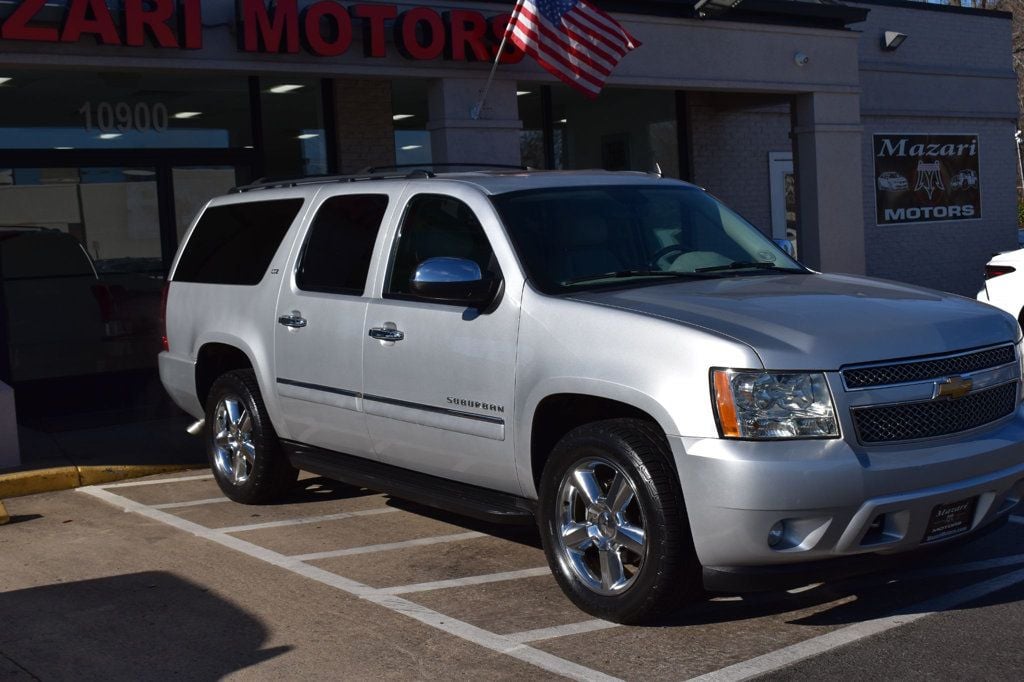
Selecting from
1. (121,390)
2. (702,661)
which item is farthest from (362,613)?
(121,390)

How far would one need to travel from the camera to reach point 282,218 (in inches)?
301

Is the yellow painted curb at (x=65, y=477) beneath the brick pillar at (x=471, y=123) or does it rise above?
beneath

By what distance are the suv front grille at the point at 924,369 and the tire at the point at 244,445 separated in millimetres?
3867

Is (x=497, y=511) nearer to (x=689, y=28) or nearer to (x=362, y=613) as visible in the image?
(x=362, y=613)

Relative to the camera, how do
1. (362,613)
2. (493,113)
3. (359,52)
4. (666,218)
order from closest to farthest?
(362,613) < (666,218) < (359,52) < (493,113)

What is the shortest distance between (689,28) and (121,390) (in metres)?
7.70

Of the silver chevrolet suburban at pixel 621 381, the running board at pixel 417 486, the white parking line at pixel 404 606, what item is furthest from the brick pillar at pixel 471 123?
the running board at pixel 417 486

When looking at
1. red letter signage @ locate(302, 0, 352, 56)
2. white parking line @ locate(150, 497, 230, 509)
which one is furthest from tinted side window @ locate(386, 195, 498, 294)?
red letter signage @ locate(302, 0, 352, 56)

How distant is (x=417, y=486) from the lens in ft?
20.8

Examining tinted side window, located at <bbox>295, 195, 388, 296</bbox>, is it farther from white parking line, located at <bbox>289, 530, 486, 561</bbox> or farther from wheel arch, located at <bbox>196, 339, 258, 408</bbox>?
white parking line, located at <bbox>289, 530, 486, 561</bbox>

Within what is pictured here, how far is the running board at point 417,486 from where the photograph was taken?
19.1 feet

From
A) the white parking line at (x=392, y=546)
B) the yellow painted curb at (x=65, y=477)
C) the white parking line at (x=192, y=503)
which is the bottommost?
the white parking line at (x=392, y=546)

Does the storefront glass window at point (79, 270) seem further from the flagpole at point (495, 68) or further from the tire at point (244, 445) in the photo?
the tire at point (244, 445)

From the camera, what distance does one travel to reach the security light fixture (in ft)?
62.3
